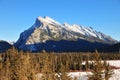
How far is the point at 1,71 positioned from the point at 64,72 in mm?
43124

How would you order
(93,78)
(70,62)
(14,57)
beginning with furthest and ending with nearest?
(70,62) → (14,57) → (93,78)

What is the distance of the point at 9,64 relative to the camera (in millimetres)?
99250

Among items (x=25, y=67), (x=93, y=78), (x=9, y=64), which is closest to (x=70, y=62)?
(x=9, y=64)

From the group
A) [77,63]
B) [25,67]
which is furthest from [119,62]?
[25,67]

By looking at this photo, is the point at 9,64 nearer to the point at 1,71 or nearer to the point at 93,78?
the point at 1,71

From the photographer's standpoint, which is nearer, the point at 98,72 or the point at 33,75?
the point at 98,72

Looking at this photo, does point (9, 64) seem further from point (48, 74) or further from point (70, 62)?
point (70, 62)

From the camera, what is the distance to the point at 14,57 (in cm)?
9888

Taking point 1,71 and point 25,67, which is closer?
point 25,67

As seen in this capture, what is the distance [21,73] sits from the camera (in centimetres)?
5759

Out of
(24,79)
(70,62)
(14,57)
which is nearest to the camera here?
(24,79)

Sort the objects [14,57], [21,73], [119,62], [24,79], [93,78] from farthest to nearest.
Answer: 1. [119,62]
2. [14,57]
3. [21,73]
4. [24,79]
5. [93,78]

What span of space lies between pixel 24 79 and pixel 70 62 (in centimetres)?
11855

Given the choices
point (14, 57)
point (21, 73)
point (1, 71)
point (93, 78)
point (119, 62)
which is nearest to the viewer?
point (93, 78)
